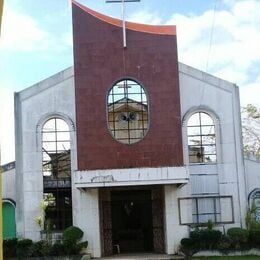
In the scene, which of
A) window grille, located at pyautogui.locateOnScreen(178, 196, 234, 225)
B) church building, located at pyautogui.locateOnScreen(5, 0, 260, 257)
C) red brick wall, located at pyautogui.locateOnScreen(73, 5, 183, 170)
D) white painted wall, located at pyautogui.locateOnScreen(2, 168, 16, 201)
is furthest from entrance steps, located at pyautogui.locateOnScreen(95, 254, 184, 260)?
white painted wall, located at pyautogui.locateOnScreen(2, 168, 16, 201)

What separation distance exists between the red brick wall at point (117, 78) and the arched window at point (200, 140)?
0.86 m

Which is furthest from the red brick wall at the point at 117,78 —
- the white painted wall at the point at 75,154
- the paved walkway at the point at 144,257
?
the paved walkway at the point at 144,257

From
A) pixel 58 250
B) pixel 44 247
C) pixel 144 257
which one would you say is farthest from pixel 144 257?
pixel 44 247

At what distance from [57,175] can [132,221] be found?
182 inches

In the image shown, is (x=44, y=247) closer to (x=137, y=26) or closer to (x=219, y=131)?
(x=219, y=131)

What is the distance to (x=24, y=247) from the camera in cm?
2098

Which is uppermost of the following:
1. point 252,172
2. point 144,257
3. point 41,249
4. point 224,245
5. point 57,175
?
point 57,175

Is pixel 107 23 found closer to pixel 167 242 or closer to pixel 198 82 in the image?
pixel 198 82

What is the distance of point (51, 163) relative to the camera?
22.9 m

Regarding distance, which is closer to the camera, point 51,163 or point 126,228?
point 51,163

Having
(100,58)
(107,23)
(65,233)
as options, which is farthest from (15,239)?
(107,23)

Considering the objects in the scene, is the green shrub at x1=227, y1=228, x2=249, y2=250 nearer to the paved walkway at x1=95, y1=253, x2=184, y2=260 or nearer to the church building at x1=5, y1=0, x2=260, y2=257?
the church building at x1=5, y1=0, x2=260, y2=257

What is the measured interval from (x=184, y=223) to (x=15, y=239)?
6366 millimetres

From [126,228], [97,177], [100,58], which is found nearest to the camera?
[97,177]
